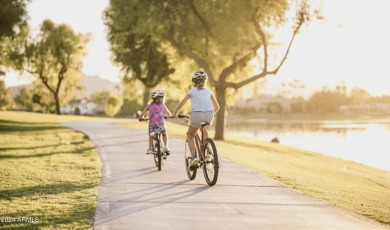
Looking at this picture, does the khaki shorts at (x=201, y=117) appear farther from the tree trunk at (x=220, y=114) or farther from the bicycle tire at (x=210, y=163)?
the tree trunk at (x=220, y=114)

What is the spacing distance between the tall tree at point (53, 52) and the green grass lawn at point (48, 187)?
44.4 meters

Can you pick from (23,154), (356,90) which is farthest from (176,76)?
(356,90)

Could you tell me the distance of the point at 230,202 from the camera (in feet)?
28.2

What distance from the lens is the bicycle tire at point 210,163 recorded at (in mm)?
9792

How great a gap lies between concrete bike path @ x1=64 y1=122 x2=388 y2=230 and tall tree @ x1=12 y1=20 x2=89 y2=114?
50.7 metres

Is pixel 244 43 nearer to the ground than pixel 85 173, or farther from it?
farther from it

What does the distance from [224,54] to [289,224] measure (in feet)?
74.9

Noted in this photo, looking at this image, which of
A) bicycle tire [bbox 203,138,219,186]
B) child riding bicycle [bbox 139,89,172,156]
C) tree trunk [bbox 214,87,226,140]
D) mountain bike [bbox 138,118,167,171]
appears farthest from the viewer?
tree trunk [bbox 214,87,226,140]

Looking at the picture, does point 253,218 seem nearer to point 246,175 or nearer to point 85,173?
point 246,175

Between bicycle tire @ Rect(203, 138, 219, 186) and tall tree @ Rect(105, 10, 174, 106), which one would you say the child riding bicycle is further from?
tall tree @ Rect(105, 10, 174, 106)

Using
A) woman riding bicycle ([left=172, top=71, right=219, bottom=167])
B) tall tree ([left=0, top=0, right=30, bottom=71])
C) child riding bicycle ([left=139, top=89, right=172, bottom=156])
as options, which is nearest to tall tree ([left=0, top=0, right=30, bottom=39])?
tall tree ([left=0, top=0, right=30, bottom=71])

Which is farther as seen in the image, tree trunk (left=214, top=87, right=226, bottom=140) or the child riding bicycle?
tree trunk (left=214, top=87, right=226, bottom=140)

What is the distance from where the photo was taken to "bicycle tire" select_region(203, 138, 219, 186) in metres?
9.79

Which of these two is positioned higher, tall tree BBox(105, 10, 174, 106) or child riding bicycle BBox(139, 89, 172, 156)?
tall tree BBox(105, 10, 174, 106)
